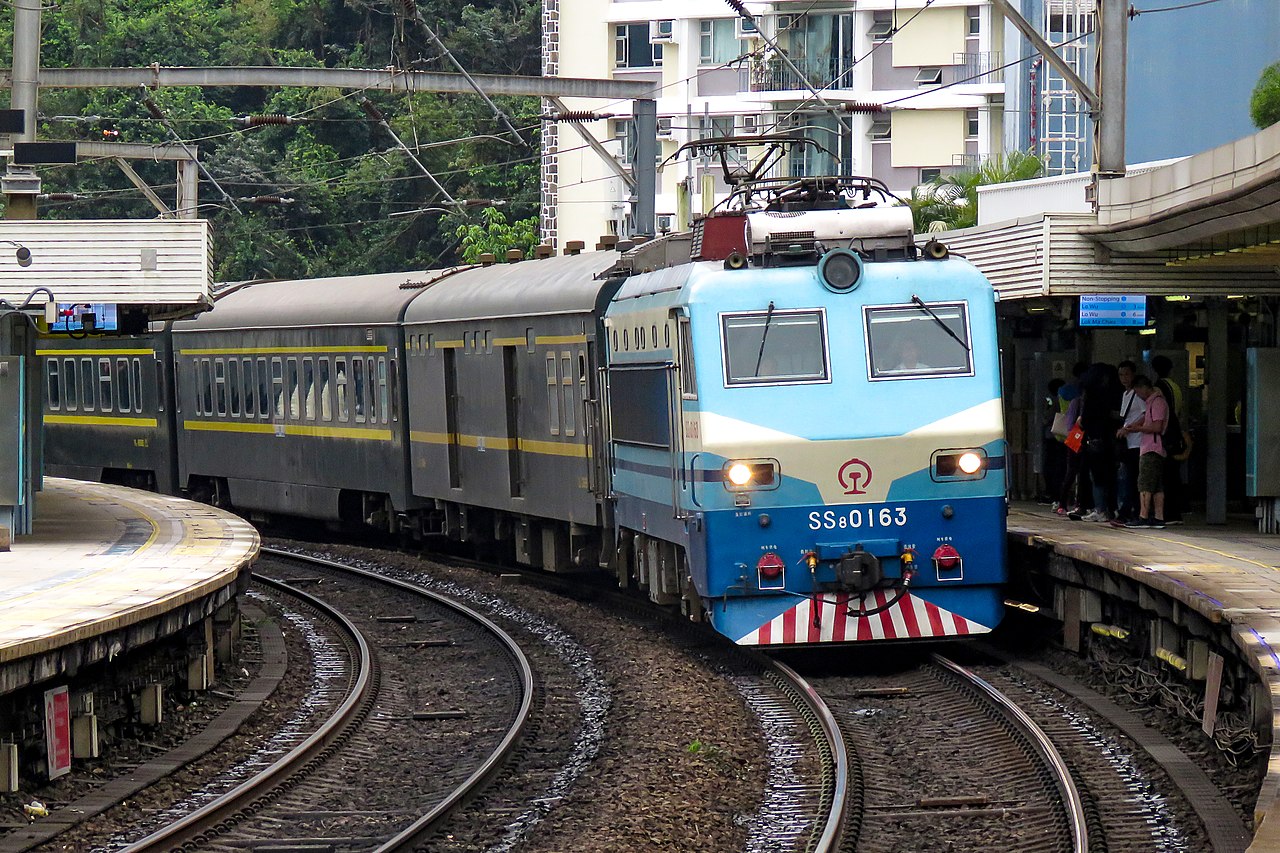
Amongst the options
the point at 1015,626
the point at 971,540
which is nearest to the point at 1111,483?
the point at 1015,626

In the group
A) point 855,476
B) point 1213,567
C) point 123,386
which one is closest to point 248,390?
point 123,386

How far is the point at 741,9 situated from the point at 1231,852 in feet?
52.9

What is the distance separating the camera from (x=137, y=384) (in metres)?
30.0

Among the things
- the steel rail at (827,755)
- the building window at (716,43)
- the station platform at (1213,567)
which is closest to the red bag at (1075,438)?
the station platform at (1213,567)

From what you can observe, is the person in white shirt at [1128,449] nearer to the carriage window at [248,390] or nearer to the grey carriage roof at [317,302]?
the grey carriage roof at [317,302]

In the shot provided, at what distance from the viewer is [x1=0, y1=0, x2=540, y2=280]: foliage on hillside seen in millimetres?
58719

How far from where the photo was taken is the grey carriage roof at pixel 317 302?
24.1m

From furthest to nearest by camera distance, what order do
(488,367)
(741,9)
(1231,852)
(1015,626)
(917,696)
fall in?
(741,9)
(488,367)
(1015,626)
(917,696)
(1231,852)

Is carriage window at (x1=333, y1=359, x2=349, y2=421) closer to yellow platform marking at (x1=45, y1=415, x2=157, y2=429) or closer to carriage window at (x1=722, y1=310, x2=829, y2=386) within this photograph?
yellow platform marking at (x1=45, y1=415, x2=157, y2=429)

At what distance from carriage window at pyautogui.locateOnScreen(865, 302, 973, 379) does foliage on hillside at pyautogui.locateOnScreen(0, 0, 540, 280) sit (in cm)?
4356

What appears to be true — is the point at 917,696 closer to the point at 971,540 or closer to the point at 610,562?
the point at 971,540

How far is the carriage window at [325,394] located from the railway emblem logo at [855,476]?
12556 millimetres

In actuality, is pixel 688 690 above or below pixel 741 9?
below

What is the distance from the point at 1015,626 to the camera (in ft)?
55.0
